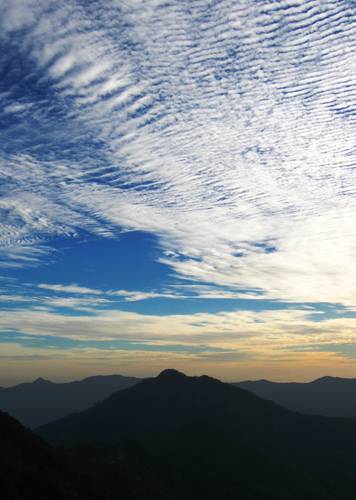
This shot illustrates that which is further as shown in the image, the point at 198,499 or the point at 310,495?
the point at 310,495

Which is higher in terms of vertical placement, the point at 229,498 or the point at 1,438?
the point at 1,438

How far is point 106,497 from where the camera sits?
83438mm

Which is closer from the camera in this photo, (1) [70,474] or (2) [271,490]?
(1) [70,474]

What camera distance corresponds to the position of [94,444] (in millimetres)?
140500

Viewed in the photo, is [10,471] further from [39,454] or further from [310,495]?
[310,495]

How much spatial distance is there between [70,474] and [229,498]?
111m

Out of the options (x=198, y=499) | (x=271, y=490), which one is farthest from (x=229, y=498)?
(x=271, y=490)

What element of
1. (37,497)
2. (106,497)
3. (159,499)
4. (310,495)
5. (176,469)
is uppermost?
(37,497)

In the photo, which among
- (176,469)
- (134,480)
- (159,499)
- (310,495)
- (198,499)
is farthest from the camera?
(310,495)

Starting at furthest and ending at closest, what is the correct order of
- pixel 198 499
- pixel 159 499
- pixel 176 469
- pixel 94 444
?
1. pixel 176 469
2. pixel 198 499
3. pixel 94 444
4. pixel 159 499

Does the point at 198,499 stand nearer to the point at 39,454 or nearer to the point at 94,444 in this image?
→ the point at 94,444

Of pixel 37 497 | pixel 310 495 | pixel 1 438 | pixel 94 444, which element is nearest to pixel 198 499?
pixel 94 444

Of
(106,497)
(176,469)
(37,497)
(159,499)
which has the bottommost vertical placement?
(176,469)

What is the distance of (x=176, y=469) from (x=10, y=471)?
13778 cm
